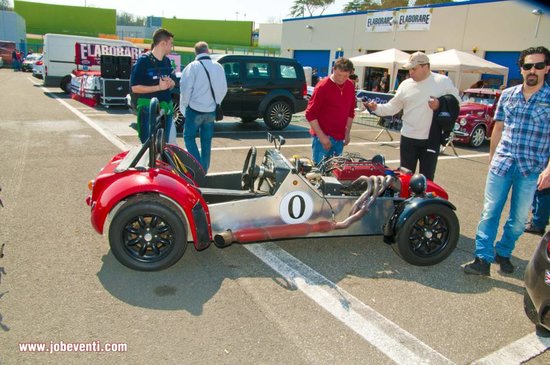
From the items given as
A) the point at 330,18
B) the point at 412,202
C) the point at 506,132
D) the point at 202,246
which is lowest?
the point at 202,246

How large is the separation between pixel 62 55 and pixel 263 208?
55.6 ft

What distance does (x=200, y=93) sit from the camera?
6.23 meters

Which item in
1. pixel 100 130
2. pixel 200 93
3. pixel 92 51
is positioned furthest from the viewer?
pixel 92 51

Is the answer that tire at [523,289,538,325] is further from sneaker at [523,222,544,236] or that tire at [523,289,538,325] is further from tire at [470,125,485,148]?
tire at [470,125,485,148]

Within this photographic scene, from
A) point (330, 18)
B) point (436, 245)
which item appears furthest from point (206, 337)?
point (330, 18)

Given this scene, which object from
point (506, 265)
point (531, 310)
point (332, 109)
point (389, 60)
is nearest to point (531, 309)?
point (531, 310)

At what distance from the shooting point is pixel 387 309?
332 centimetres

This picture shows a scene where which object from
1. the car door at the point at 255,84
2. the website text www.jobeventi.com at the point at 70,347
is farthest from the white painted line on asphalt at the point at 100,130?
the website text www.jobeventi.com at the point at 70,347

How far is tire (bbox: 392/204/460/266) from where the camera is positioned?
3.96 meters

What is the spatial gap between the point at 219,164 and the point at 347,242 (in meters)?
3.91

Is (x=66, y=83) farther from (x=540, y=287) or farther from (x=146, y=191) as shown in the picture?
(x=540, y=287)

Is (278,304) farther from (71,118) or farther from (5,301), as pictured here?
(71,118)

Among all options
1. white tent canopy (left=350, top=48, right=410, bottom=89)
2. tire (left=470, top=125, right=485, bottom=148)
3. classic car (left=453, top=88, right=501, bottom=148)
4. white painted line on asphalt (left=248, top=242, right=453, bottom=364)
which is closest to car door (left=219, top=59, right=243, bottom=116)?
classic car (left=453, top=88, right=501, bottom=148)

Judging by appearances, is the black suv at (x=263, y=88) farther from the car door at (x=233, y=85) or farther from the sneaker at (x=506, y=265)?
the sneaker at (x=506, y=265)
